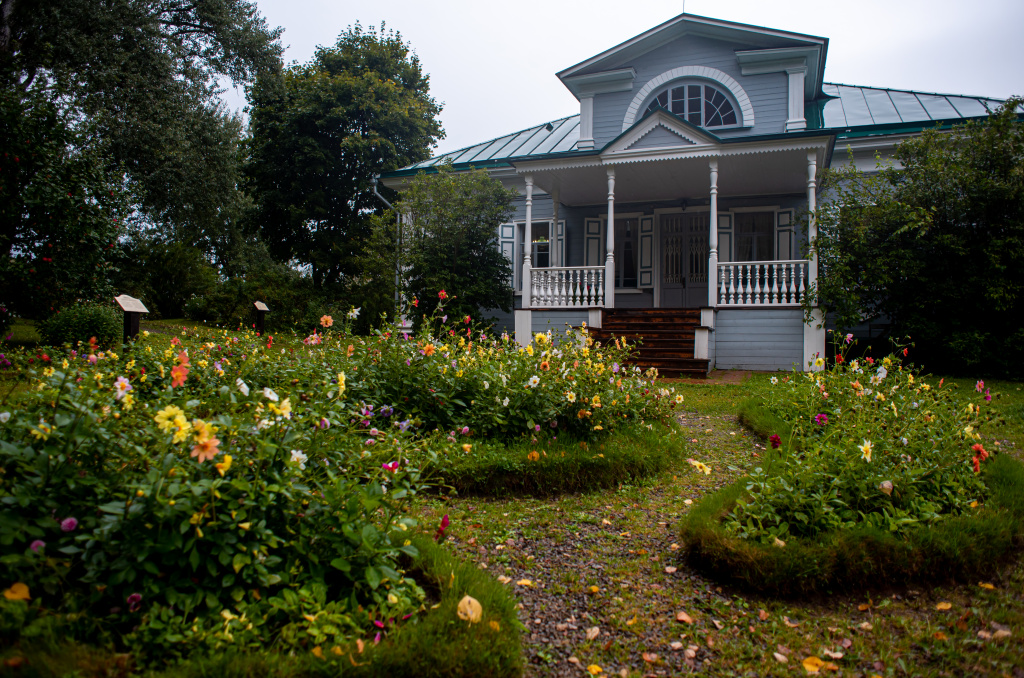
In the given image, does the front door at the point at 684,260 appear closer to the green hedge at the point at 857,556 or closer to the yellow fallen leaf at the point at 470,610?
the green hedge at the point at 857,556

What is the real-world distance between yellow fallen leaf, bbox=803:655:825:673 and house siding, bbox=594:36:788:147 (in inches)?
485

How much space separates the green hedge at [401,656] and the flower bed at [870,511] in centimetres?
109

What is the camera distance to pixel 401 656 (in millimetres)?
1615

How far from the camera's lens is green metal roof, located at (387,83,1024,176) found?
448 inches

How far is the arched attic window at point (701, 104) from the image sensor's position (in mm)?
12531

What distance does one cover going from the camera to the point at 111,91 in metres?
14.0

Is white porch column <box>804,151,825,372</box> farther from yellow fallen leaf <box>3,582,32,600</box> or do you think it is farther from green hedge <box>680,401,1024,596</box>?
yellow fallen leaf <box>3,582,32,600</box>

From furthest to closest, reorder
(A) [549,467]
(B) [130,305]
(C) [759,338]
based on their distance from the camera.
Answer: (C) [759,338], (B) [130,305], (A) [549,467]

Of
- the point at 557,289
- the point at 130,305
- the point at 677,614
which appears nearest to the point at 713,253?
the point at 557,289

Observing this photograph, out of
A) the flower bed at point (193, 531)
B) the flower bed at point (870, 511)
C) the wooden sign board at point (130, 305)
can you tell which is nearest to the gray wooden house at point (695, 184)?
the flower bed at point (870, 511)

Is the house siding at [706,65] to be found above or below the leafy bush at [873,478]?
above

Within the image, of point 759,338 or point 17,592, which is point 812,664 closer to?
point 17,592

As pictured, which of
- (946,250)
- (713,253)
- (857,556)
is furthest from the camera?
(713,253)

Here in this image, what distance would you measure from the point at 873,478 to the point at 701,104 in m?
11.8
